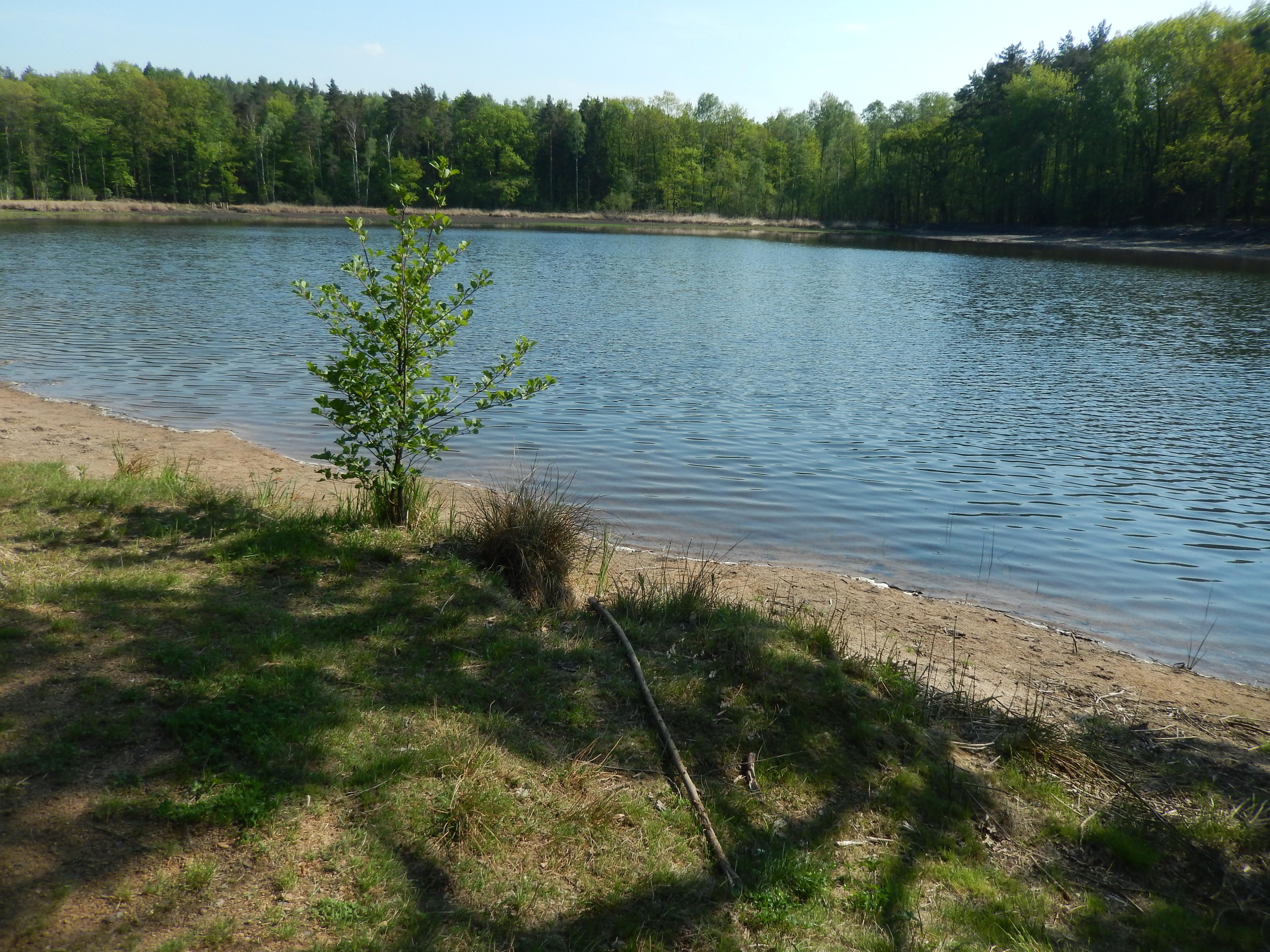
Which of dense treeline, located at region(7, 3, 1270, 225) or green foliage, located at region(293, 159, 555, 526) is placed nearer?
green foliage, located at region(293, 159, 555, 526)

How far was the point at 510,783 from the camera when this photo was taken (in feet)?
12.8

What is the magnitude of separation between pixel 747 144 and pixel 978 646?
13513 centimetres

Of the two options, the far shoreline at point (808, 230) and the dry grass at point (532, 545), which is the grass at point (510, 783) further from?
the far shoreline at point (808, 230)

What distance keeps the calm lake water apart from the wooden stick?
3.89m

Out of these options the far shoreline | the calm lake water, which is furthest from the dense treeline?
the calm lake water

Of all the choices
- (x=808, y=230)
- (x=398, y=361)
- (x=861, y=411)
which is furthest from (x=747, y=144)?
(x=398, y=361)

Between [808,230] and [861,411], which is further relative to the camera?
[808,230]

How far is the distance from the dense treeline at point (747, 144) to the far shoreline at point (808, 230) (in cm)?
352

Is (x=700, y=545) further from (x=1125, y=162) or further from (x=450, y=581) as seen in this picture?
(x=1125, y=162)

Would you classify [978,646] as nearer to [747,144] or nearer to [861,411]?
[861,411]

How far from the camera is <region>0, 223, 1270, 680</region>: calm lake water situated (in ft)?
30.5

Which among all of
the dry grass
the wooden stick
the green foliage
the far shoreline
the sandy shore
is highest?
the far shoreline

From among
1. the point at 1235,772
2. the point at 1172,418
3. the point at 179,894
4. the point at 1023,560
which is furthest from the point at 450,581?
the point at 1172,418

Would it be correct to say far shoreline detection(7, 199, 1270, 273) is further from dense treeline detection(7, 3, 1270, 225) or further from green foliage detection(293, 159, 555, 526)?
green foliage detection(293, 159, 555, 526)
